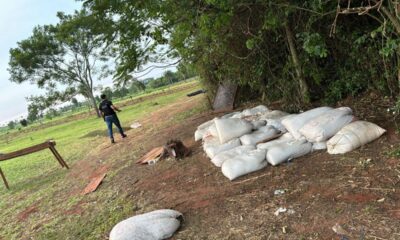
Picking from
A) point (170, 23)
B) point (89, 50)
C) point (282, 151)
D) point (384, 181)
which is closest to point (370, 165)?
point (384, 181)

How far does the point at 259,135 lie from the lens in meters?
4.63

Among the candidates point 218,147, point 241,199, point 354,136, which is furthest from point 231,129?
point 354,136

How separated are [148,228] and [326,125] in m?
2.31

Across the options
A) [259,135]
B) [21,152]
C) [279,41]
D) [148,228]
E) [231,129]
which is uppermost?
[279,41]

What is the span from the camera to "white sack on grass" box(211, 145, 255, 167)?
4371mm

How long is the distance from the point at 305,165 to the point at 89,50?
893 inches

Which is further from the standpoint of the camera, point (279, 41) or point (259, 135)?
point (279, 41)

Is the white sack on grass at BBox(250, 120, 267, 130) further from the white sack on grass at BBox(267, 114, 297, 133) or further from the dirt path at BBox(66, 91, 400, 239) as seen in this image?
the dirt path at BBox(66, 91, 400, 239)

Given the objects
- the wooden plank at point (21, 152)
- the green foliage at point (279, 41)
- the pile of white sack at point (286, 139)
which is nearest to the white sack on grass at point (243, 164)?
the pile of white sack at point (286, 139)

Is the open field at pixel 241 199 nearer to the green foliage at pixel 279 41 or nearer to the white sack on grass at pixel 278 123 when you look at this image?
the green foliage at pixel 279 41

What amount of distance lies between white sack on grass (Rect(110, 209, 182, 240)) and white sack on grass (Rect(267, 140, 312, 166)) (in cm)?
137

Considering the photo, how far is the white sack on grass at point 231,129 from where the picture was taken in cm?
484

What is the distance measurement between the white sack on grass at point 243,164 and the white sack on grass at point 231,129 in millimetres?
723

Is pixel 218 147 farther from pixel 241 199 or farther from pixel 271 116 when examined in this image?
pixel 241 199
